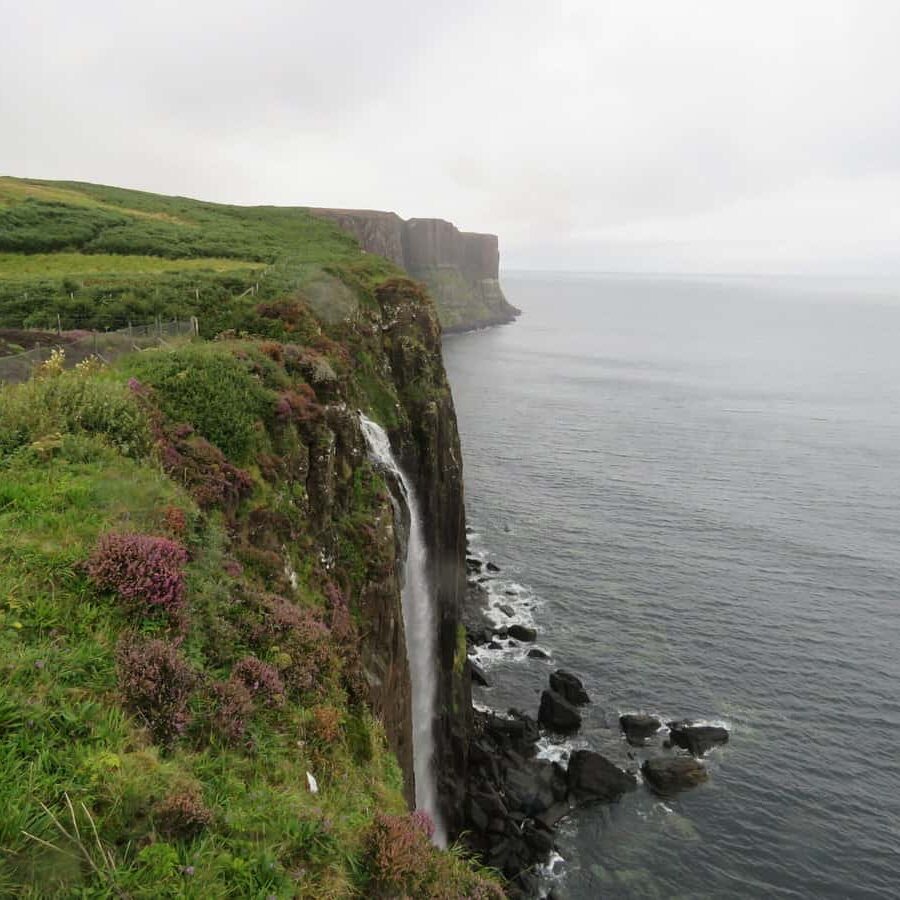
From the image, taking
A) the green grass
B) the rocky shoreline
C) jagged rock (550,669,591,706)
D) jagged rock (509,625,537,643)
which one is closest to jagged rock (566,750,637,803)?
the rocky shoreline

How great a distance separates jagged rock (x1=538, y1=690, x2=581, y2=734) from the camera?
39125 mm

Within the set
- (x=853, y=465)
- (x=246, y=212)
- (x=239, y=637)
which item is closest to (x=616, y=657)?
(x=239, y=637)

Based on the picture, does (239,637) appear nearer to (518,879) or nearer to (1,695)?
(1,695)

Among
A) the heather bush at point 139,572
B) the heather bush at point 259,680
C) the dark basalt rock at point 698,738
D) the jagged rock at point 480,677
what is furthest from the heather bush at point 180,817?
the jagged rock at point 480,677

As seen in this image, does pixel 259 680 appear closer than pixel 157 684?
No

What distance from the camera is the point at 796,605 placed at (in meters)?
49.4

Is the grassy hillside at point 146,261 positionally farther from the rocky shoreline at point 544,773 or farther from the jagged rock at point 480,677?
the jagged rock at point 480,677

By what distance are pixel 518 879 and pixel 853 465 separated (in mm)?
71745

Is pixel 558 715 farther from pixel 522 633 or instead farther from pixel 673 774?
pixel 522 633

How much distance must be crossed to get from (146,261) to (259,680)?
4645cm

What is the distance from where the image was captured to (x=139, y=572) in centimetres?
Answer: 1051

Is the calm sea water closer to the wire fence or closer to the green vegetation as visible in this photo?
the green vegetation

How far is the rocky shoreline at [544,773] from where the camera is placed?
100ft

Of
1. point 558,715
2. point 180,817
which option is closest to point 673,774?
point 558,715
